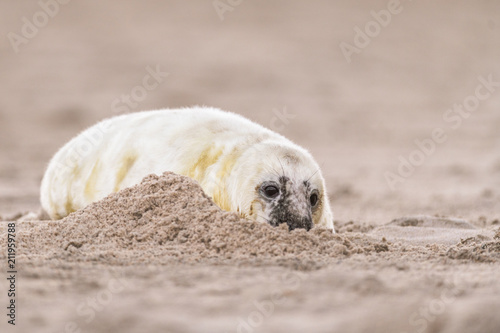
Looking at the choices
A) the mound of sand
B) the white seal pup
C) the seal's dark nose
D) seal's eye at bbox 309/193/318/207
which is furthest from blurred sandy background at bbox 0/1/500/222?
the mound of sand

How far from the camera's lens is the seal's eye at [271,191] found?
4699 mm

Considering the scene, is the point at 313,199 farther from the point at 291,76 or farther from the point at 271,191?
the point at 291,76

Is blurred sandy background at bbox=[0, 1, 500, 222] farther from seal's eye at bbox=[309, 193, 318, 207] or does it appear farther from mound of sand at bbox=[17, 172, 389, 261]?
mound of sand at bbox=[17, 172, 389, 261]

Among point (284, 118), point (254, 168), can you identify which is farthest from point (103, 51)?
point (254, 168)

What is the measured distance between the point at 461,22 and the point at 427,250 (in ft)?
66.7

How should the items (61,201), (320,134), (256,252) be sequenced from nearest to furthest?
(256,252) < (61,201) < (320,134)

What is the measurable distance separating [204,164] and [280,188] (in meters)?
0.78

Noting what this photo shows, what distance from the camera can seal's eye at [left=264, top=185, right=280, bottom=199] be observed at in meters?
4.70

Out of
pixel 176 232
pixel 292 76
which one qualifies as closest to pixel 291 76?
pixel 292 76

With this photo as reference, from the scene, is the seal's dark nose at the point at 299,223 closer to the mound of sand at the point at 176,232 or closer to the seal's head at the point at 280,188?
the seal's head at the point at 280,188

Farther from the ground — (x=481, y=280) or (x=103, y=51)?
(x=103, y=51)

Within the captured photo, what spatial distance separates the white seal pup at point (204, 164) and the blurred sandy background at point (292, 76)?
364cm

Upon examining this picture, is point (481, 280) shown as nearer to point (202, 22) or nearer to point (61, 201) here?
point (61, 201)

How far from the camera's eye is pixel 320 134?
1527 cm
